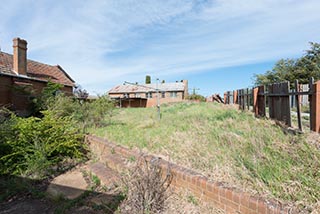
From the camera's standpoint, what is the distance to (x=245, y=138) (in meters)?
3.67

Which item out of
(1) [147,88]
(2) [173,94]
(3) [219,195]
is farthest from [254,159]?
(1) [147,88]

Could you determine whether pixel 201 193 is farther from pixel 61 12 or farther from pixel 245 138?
pixel 61 12

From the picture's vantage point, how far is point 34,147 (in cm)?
442

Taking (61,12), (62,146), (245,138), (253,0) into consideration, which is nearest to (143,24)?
(61,12)

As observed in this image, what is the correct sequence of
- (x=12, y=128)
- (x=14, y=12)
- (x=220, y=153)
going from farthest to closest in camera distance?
(x=14, y=12), (x=12, y=128), (x=220, y=153)

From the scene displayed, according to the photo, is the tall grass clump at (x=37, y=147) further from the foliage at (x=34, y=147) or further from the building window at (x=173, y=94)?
the building window at (x=173, y=94)

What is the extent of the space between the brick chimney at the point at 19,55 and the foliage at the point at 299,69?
22.9m

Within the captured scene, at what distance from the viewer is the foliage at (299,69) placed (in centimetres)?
1871

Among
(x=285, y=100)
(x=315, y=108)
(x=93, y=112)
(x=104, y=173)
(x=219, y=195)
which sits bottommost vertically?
(x=104, y=173)

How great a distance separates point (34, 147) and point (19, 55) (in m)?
11.9

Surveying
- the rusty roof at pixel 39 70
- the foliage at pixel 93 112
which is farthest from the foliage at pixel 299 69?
the rusty roof at pixel 39 70

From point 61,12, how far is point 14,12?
2339mm

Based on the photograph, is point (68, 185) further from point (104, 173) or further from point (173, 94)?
point (173, 94)

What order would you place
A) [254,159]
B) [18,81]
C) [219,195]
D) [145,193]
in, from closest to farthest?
[219,195] < [145,193] < [254,159] < [18,81]
